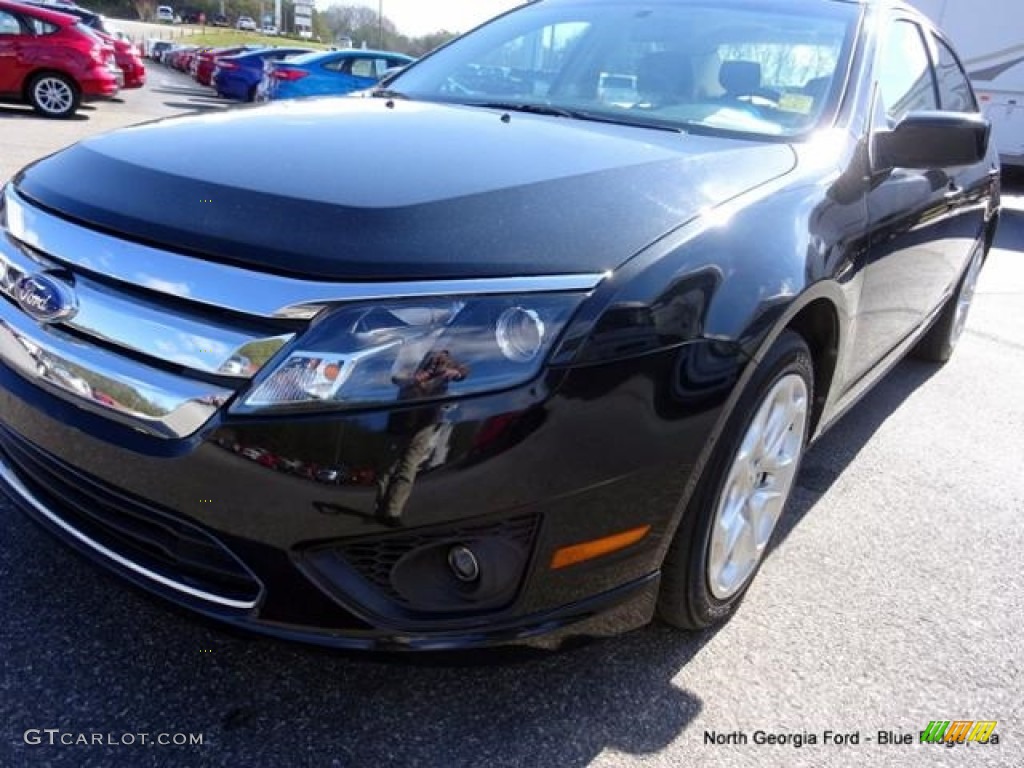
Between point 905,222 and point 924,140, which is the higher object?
point 924,140

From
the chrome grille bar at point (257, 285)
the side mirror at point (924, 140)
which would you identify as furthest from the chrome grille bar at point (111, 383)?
the side mirror at point (924, 140)

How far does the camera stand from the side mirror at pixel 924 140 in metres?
2.39

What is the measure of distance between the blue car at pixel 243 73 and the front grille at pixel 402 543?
1817 centimetres

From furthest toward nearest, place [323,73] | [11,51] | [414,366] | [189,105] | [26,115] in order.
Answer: [189,105] → [323,73] → [26,115] → [11,51] → [414,366]

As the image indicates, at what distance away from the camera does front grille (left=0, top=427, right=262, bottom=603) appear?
1576 mm

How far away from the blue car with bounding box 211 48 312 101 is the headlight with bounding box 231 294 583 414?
18092mm

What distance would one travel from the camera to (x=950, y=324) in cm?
440

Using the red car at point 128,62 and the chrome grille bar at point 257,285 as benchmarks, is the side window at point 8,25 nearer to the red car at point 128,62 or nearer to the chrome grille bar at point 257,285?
the red car at point 128,62

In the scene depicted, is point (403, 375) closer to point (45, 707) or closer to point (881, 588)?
point (45, 707)

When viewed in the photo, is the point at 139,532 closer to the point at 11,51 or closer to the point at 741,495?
the point at 741,495

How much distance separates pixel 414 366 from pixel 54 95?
13.4 metres

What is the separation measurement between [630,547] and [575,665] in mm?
467
